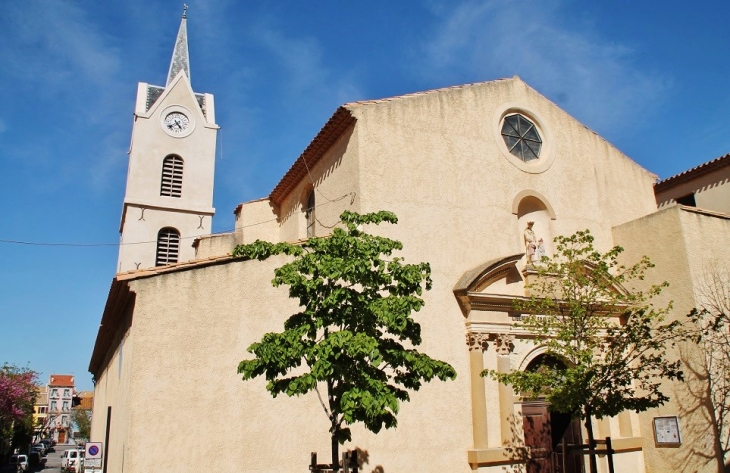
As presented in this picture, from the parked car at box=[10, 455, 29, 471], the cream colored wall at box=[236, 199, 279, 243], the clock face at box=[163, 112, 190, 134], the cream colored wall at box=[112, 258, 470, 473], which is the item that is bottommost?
the parked car at box=[10, 455, 29, 471]

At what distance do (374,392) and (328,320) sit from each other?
3.99 feet

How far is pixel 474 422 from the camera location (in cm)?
1241

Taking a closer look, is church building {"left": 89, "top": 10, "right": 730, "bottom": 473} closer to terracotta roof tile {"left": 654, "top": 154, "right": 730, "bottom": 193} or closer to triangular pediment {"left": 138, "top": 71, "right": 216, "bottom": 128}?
terracotta roof tile {"left": 654, "top": 154, "right": 730, "bottom": 193}

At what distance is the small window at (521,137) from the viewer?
15.7 meters

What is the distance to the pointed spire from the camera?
1295 inches

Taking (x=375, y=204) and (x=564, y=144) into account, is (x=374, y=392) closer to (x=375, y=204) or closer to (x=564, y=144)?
(x=375, y=204)

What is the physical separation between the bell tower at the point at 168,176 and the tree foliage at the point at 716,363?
20.0 meters

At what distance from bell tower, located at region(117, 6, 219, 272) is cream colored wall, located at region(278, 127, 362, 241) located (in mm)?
11066

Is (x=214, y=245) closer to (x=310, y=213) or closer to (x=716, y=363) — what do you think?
(x=310, y=213)

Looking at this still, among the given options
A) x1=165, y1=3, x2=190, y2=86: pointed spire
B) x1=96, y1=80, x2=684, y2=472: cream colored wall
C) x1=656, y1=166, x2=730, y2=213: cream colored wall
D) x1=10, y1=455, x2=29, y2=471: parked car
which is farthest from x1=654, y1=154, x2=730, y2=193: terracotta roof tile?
x1=10, y1=455, x2=29, y2=471: parked car

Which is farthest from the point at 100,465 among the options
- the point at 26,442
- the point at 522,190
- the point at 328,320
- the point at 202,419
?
the point at 26,442

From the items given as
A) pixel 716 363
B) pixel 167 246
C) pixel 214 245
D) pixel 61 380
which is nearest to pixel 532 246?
pixel 716 363

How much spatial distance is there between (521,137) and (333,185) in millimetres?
5343

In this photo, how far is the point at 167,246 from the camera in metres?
26.6
